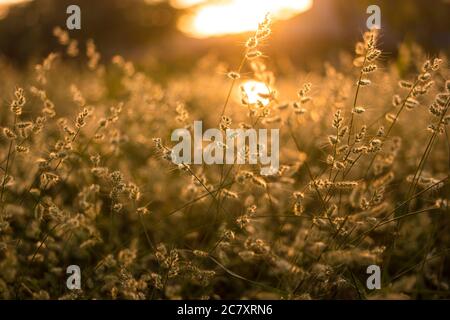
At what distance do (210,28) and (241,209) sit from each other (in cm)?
237

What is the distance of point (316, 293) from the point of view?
95.1 inches

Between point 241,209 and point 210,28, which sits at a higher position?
point 210,28

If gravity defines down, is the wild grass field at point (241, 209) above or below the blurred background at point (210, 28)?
below

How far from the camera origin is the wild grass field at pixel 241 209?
89.2 inches

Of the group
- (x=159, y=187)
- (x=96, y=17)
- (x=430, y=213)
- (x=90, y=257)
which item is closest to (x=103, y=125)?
(x=90, y=257)

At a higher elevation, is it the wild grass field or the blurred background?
the blurred background

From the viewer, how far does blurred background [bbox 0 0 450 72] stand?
16.8ft

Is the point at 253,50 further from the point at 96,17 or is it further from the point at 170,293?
the point at 96,17

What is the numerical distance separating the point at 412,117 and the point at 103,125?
3.29 metres

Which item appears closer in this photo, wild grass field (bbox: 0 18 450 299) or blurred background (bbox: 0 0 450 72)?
wild grass field (bbox: 0 18 450 299)

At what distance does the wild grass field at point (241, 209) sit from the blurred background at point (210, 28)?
0.53m

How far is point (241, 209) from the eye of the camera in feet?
11.6

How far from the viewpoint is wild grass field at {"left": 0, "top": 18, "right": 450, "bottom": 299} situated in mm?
2266

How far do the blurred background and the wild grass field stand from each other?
1.74ft
